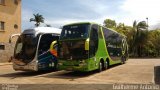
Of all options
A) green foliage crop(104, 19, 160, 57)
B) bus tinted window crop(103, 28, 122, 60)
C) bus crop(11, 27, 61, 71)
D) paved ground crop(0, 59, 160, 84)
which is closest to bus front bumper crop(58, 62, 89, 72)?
paved ground crop(0, 59, 160, 84)

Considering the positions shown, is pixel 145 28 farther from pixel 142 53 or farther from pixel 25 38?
pixel 25 38

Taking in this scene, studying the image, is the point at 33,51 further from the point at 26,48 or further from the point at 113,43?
the point at 113,43

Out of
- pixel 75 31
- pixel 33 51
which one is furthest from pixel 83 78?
pixel 33 51

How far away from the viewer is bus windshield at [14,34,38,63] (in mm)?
19188

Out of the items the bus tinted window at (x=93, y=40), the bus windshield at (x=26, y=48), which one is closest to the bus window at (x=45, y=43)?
the bus windshield at (x=26, y=48)

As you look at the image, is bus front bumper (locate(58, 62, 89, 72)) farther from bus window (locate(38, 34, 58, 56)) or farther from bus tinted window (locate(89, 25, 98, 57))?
bus window (locate(38, 34, 58, 56))

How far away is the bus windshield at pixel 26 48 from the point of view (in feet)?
63.0

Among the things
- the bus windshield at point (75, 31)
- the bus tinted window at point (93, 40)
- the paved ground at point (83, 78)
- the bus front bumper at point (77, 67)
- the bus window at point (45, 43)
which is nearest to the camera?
the paved ground at point (83, 78)

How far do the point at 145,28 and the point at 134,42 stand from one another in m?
3.96

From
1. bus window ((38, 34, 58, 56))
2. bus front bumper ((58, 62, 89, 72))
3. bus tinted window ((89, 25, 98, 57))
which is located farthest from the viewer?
bus window ((38, 34, 58, 56))

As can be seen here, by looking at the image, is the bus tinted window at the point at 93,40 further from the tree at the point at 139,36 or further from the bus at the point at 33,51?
the tree at the point at 139,36

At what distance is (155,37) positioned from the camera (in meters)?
68.7

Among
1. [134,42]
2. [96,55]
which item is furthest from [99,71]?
[134,42]

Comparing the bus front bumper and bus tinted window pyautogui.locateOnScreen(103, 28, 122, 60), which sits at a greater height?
bus tinted window pyautogui.locateOnScreen(103, 28, 122, 60)
